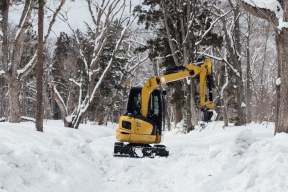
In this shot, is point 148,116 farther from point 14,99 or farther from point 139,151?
point 14,99

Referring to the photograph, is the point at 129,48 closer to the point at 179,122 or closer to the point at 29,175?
the point at 179,122

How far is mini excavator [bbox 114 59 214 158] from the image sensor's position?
9025mm

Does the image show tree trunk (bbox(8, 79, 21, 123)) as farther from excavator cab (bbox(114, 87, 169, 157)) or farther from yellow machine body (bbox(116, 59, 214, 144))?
yellow machine body (bbox(116, 59, 214, 144))

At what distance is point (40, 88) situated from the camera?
46.0ft

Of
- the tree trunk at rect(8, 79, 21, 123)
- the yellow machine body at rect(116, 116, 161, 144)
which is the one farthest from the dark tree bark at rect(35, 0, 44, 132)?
the yellow machine body at rect(116, 116, 161, 144)

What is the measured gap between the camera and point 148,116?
989cm

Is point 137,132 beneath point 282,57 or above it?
beneath

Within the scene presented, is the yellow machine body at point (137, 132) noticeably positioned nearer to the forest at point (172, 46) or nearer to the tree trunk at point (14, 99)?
the forest at point (172, 46)

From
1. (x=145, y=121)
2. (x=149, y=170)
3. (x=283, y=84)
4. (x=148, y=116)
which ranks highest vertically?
(x=283, y=84)

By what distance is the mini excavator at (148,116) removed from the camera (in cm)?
902

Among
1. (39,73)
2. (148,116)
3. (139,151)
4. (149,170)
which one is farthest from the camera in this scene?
(39,73)

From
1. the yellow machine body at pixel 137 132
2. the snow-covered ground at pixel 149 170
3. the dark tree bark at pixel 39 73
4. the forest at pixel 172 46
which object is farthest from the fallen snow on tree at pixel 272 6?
the dark tree bark at pixel 39 73

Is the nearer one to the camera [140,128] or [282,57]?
[282,57]

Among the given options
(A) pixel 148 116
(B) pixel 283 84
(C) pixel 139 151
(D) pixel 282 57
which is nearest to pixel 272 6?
(D) pixel 282 57
